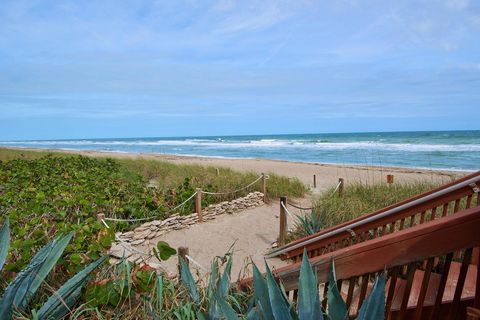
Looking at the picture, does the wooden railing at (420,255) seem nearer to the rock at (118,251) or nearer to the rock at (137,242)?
the rock at (118,251)

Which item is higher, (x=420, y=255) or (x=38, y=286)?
(x=420, y=255)

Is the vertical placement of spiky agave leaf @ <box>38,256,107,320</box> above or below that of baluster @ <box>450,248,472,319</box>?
below

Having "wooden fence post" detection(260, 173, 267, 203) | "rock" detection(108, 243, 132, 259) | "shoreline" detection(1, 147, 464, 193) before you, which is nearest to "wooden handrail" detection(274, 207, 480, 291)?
"rock" detection(108, 243, 132, 259)

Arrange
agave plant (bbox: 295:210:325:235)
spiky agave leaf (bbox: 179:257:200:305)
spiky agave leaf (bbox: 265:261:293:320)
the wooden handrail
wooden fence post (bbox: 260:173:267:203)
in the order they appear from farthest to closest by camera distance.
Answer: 1. wooden fence post (bbox: 260:173:267:203)
2. agave plant (bbox: 295:210:325:235)
3. spiky agave leaf (bbox: 179:257:200:305)
4. spiky agave leaf (bbox: 265:261:293:320)
5. the wooden handrail

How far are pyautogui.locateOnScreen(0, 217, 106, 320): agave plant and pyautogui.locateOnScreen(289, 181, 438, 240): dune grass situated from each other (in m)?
4.77

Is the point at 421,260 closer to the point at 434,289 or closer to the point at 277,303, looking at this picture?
the point at 277,303

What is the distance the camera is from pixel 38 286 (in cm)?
263

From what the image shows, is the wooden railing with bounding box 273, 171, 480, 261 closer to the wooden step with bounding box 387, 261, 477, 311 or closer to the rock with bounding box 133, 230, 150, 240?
the wooden step with bounding box 387, 261, 477, 311

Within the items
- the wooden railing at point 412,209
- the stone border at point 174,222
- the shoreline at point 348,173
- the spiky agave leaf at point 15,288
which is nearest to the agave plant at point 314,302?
the wooden railing at point 412,209

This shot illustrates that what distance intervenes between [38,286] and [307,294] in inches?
75.3

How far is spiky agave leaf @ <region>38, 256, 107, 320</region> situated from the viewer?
246cm

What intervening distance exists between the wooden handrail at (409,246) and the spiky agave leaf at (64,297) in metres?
1.57

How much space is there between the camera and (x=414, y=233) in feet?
5.14

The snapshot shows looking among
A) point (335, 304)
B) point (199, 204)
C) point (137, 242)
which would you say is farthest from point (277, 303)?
point (199, 204)
